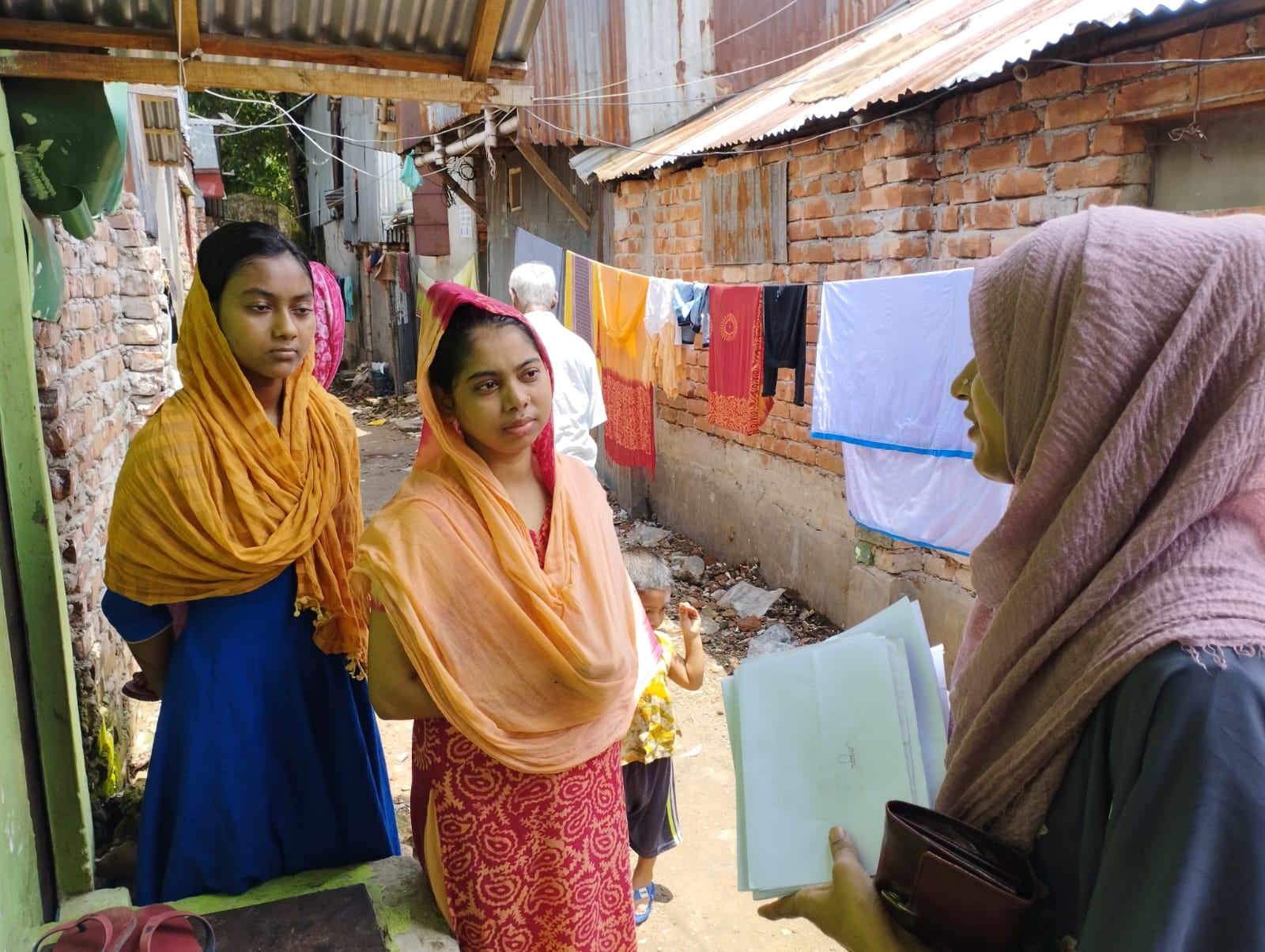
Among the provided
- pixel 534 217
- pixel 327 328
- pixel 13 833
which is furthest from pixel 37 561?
pixel 534 217

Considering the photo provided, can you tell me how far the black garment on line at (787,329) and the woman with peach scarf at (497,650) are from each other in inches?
109

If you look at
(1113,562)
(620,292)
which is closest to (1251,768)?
(1113,562)

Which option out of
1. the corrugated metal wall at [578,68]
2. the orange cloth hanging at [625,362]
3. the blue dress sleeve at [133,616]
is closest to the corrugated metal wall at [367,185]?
the corrugated metal wall at [578,68]

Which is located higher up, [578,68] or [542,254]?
[578,68]

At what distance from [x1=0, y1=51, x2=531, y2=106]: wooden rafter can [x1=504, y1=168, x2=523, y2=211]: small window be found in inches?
306

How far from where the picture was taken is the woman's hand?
105 cm

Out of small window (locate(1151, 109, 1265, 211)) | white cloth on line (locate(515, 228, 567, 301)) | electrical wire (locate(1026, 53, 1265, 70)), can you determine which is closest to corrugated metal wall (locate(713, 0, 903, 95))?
white cloth on line (locate(515, 228, 567, 301))

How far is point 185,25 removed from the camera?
192 cm

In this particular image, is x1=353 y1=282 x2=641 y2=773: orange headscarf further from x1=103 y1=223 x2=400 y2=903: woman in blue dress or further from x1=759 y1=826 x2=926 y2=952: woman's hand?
x1=759 y1=826 x2=926 y2=952: woman's hand

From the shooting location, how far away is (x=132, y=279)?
4398 millimetres

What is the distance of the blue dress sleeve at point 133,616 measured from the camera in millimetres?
1901

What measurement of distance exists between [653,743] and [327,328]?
1504mm

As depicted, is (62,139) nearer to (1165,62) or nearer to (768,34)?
(1165,62)

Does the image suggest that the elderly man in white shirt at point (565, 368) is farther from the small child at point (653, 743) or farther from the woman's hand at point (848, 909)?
the woman's hand at point (848, 909)
